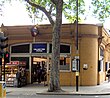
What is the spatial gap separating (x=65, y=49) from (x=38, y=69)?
3.72 m

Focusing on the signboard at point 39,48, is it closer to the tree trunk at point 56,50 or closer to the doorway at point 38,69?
the doorway at point 38,69

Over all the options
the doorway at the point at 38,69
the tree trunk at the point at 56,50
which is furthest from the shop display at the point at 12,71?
the tree trunk at the point at 56,50

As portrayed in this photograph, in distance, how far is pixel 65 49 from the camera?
3025 cm

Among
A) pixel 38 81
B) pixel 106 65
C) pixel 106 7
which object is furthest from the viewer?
pixel 106 65

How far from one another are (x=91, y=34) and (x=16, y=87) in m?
7.72

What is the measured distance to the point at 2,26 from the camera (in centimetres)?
3103

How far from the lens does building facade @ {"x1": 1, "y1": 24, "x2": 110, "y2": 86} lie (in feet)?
97.5

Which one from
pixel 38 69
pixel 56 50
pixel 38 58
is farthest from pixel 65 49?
pixel 56 50

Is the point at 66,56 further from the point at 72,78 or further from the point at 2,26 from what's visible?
the point at 2,26

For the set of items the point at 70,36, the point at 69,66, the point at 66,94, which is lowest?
the point at 66,94

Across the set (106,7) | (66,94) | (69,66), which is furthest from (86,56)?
(66,94)

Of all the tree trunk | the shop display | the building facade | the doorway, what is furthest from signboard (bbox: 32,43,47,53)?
the tree trunk

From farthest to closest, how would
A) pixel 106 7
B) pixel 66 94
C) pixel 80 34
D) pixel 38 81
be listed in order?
pixel 38 81 → pixel 80 34 → pixel 106 7 → pixel 66 94

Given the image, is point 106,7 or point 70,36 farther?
point 70,36
